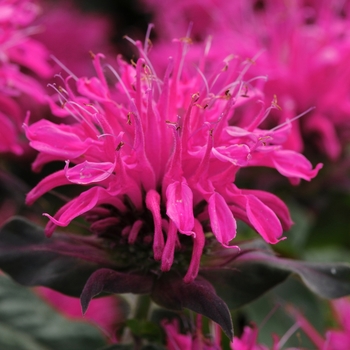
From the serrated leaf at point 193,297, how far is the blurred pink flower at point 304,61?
17.6 inches

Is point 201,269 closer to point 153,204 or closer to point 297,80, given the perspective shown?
point 153,204

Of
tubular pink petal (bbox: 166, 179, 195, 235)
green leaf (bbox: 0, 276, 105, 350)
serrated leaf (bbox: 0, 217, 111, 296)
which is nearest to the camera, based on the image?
tubular pink petal (bbox: 166, 179, 195, 235)

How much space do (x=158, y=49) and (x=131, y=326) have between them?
707 millimetres

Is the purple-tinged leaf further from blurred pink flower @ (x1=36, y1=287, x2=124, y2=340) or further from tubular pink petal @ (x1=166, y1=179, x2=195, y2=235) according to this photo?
blurred pink flower @ (x1=36, y1=287, x2=124, y2=340)

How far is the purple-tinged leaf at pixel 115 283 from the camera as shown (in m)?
0.51

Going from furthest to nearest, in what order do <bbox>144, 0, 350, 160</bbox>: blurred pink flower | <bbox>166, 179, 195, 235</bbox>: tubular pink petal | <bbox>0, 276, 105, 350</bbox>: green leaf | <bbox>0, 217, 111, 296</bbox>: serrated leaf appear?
<bbox>144, 0, 350, 160</bbox>: blurred pink flower < <bbox>0, 276, 105, 350</bbox>: green leaf < <bbox>0, 217, 111, 296</bbox>: serrated leaf < <bbox>166, 179, 195, 235</bbox>: tubular pink petal

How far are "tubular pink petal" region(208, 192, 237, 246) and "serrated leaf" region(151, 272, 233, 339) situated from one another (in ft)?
0.20

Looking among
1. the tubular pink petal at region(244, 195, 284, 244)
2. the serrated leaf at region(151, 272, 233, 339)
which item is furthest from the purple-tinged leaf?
the tubular pink petal at region(244, 195, 284, 244)

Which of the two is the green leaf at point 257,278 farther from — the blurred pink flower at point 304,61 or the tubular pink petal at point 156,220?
the blurred pink flower at point 304,61

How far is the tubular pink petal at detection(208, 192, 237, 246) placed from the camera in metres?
0.48

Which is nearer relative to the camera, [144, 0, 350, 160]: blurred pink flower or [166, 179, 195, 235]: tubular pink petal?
[166, 179, 195, 235]: tubular pink petal

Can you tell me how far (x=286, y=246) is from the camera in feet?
2.90

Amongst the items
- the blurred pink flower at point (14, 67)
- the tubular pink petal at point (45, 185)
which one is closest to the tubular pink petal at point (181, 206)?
the tubular pink petal at point (45, 185)

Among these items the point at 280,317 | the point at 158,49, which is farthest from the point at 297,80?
the point at 280,317
